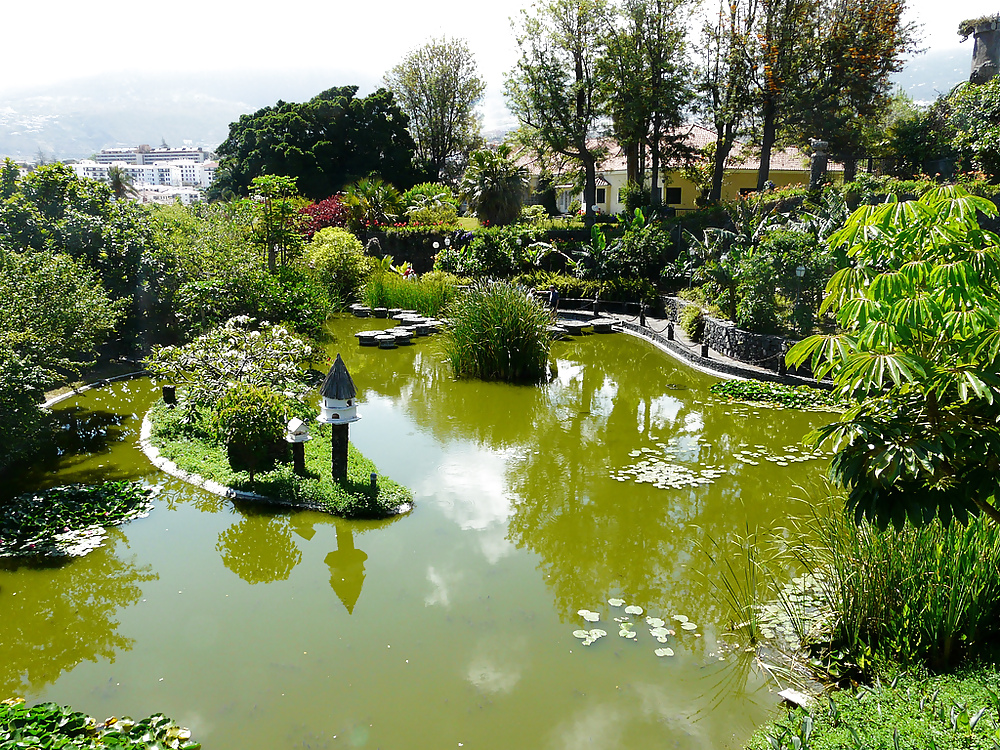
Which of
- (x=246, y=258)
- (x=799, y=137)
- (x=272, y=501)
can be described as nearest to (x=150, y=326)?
(x=246, y=258)

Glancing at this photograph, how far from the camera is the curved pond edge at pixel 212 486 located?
7266 mm

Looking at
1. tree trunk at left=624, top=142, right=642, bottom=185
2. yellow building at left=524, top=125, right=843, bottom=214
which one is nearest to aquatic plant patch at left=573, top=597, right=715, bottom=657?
tree trunk at left=624, top=142, right=642, bottom=185

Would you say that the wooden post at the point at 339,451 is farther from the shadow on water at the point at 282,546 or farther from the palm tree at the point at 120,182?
the palm tree at the point at 120,182

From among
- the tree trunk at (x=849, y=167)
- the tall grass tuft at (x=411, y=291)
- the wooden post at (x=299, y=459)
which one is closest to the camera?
the wooden post at (x=299, y=459)

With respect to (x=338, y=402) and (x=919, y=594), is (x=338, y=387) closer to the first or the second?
(x=338, y=402)

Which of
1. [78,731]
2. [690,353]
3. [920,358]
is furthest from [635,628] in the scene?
[690,353]

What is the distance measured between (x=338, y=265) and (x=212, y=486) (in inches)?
545

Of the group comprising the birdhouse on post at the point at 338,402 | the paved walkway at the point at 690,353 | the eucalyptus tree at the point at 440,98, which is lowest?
the paved walkway at the point at 690,353

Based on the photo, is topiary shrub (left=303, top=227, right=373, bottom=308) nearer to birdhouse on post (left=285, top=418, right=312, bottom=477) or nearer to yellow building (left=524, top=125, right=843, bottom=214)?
birdhouse on post (left=285, top=418, right=312, bottom=477)

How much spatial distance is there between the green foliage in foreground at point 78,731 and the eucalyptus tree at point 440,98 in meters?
36.5

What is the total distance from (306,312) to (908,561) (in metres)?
11.7

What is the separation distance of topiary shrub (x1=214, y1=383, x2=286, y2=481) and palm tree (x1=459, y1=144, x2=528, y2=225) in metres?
18.4

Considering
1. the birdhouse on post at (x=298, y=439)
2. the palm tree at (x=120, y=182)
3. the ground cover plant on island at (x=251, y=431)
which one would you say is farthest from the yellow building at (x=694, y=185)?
the birdhouse on post at (x=298, y=439)

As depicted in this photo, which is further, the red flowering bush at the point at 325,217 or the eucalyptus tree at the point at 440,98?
the eucalyptus tree at the point at 440,98
